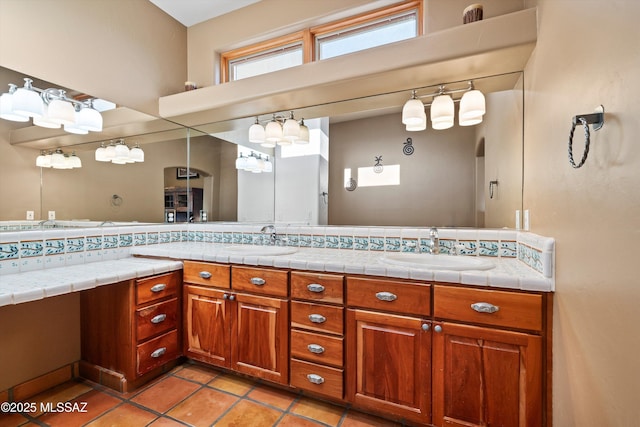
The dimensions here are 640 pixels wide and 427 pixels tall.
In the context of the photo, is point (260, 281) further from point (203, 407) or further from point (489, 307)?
point (489, 307)

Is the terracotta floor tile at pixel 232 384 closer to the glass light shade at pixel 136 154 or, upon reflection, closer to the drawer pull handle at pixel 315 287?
the drawer pull handle at pixel 315 287

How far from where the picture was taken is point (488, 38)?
4.76 feet

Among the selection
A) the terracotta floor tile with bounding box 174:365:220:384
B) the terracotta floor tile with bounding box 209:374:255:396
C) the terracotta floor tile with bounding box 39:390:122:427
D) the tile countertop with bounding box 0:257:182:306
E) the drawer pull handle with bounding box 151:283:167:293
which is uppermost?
the tile countertop with bounding box 0:257:182:306

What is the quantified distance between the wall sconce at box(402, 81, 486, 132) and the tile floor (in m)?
1.80

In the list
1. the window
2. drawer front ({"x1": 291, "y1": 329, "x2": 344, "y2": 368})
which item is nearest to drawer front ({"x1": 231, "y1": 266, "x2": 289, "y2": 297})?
drawer front ({"x1": 291, "y1": 329, "x2": 344, "y2": 368})

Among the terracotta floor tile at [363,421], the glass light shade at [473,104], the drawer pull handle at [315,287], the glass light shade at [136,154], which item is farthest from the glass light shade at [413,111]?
the glass light shade at [136,154]

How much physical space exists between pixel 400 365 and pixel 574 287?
0.81 meters

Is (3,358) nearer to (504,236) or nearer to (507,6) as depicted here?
(504,236)

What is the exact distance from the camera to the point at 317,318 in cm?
154

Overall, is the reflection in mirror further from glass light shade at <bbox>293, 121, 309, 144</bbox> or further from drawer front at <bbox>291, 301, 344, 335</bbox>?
drawer front at <bbox>291, 301, 344, 335</bbox>

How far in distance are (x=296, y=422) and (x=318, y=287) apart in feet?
2.36

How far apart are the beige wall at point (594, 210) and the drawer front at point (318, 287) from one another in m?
0.93

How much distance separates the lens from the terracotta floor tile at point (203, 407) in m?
1.50

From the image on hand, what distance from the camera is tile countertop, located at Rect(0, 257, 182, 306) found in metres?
1.26
